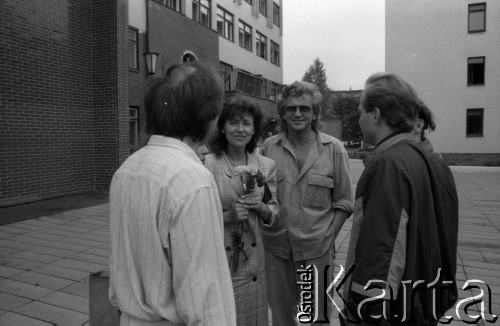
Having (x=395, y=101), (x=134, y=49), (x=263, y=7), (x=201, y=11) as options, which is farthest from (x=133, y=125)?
(x=263, y=7)

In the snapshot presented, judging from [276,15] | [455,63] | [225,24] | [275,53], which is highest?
[276,15]

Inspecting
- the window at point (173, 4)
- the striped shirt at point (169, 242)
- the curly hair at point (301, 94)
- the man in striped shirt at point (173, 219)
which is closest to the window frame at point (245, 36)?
the window at point (173, 4)

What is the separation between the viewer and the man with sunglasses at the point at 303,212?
9.52ft

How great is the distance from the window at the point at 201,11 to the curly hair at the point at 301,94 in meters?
20.5

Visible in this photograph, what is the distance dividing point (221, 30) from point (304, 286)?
25.1 m

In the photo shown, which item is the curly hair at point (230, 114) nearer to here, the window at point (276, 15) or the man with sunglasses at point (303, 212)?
the man with sunglasses at point (303, 212)

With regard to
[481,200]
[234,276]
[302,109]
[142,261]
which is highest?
[302,109]

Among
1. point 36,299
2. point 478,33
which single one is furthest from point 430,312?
point 478,33

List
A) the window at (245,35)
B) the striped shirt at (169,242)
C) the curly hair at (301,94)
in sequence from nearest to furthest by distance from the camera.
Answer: the striped shirt at (169,242) < the curly hair at (301,94) < the window at (245,35)

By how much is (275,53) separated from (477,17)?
16.2m

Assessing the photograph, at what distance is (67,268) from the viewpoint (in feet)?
16.2

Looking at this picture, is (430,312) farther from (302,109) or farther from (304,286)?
(302,109)

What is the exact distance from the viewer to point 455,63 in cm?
2616

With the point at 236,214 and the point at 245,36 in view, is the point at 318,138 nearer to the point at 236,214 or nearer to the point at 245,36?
the point at 236,214
